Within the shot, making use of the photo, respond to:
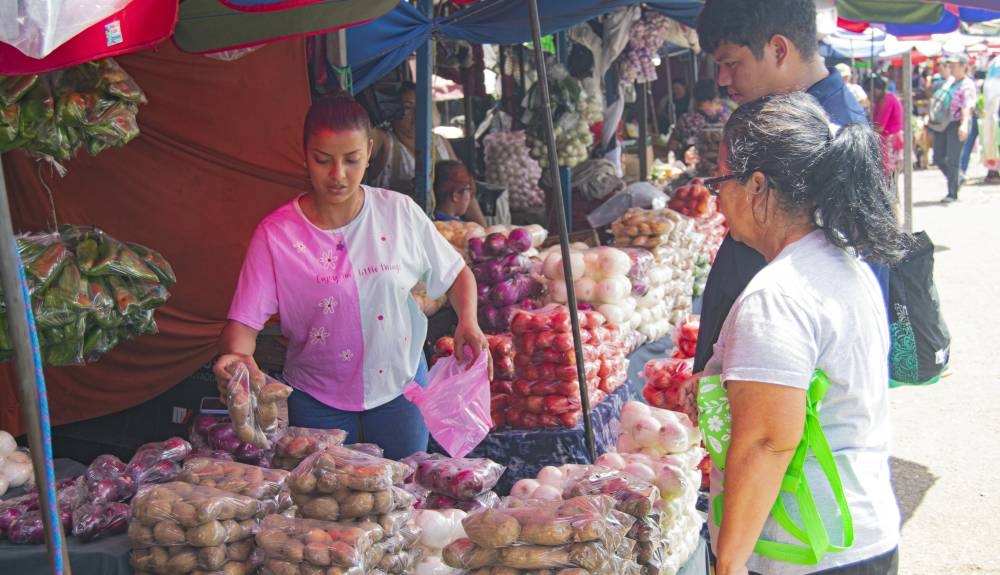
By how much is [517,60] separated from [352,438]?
20.8 ft

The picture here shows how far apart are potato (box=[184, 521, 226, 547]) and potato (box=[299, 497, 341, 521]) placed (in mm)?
203

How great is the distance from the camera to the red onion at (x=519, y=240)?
4.76m

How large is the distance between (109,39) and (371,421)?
4.69 feet

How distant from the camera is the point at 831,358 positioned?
1.77 metres

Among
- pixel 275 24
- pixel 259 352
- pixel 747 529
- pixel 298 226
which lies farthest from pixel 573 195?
pixel 747 529

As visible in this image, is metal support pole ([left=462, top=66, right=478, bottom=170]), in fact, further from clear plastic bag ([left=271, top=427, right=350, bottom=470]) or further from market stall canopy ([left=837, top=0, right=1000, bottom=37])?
clear plastic bag ([left=271, top=427, right=350, bottom=470])

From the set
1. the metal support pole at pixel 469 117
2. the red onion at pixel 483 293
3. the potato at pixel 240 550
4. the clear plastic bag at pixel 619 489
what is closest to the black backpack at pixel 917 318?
the clear plastic bag at pixel 619 489

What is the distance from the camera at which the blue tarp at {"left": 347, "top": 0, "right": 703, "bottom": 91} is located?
206 inches

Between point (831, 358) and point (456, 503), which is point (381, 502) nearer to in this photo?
point (456, 503)

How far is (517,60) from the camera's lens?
8898mm

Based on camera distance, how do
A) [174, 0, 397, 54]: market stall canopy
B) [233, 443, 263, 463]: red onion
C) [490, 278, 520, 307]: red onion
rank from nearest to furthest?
1. [233, 443, 263, 463]: red onion
2. [174, 0, 397, 54]: market stall canopy
3. [490, 278, 520, 307]: red onion

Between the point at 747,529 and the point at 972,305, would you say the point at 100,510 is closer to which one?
the point at 747,529

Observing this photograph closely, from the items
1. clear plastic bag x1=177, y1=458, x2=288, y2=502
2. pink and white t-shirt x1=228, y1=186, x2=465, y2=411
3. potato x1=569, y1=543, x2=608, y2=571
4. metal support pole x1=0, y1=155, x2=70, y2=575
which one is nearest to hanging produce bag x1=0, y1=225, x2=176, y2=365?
pink and white t-shirt x1=228, y1=186, x2=465, y2=411

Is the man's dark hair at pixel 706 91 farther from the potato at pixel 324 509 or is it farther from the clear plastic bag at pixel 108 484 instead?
the potato at pixel 324 509
